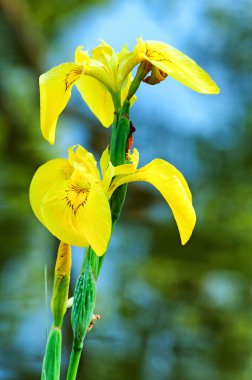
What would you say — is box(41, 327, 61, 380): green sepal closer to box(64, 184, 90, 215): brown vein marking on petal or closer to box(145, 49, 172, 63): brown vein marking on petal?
box(64, 184, 90, 215): brown vein marking on petal

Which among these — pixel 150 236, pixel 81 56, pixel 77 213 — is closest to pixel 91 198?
pixel 77 213

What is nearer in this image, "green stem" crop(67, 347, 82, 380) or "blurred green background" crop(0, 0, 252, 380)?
"green stem" crop(67, 347, 82, 380)

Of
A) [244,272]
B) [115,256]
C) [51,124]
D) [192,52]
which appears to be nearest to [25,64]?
[192,52]

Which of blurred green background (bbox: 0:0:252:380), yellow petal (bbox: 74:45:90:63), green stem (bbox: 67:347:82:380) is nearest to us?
green stem (bbox: 67:347:82:380)

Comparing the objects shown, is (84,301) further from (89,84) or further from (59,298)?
(89,84)

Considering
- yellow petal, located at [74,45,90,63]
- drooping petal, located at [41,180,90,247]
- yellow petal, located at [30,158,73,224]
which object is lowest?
drooping petal, located at [41,180,90,247]

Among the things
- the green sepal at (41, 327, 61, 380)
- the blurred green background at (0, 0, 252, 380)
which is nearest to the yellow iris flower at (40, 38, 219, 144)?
the green sepal at (41, 327, 61, 380)

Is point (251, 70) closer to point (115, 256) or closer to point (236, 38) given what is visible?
point (236, 38)
